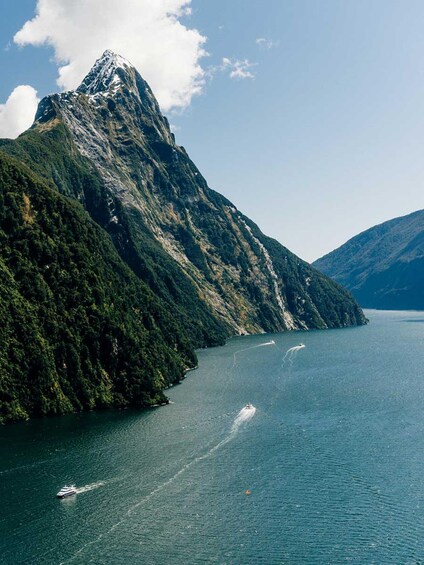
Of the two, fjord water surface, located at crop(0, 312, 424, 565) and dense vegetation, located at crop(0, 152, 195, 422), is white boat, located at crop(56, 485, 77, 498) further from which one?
dense vegetation, located at crop(0, 152, 195, 422)

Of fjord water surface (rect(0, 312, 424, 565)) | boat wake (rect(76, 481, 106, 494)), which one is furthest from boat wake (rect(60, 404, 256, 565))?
fjord water surface (rect(0, 312, 424, 565))

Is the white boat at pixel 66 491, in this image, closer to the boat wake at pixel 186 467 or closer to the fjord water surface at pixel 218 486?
the fjord water surface at pixel 218 486

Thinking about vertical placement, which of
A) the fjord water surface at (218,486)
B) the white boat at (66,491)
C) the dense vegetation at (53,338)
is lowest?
the fjord water surface at (218,486)

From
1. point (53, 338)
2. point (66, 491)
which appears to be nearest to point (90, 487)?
point (66, 491)

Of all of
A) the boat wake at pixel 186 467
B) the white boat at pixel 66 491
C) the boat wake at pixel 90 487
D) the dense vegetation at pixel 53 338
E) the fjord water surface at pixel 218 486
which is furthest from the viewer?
the dense vegetation at pixel 53 338

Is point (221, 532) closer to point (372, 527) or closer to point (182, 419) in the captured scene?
point (372, 527)

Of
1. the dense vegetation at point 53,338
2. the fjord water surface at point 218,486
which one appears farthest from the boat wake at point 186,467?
the dense vegetation at point 53,338
